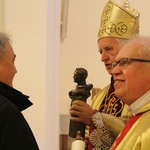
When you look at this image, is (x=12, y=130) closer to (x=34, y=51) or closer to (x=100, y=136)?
(x=100, y=136)

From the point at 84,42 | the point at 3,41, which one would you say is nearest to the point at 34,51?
the point at 3,41

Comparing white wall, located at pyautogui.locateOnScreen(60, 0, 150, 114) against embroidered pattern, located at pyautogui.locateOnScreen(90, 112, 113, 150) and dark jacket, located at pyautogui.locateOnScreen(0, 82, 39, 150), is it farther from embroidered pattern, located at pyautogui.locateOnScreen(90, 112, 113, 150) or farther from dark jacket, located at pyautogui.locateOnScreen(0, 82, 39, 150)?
dark jacket, located at pyautogui.locateOnScreen(0, 82, 39, 150)

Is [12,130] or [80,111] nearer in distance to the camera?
[12,130]

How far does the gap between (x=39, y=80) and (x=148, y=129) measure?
181 centimetres

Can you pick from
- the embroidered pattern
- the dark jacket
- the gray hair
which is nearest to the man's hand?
the embroidered pattern

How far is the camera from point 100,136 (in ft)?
7.19

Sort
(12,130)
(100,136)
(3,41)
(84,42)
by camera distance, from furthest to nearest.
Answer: (84,42) → (100,136) → (3,41) → (12,130)

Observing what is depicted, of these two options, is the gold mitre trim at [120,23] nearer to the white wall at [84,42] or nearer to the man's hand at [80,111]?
the man's hand at [80,111]

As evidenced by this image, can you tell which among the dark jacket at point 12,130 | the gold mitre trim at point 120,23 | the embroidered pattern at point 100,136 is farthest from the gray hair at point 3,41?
the gold mitre trim at point 120,23

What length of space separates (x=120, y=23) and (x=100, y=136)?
0.95 metres

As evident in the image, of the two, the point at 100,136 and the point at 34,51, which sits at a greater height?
the point at 34,51

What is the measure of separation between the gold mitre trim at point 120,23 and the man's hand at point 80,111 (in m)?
0.69

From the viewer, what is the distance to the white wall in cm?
525

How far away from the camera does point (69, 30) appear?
5.31 metres
